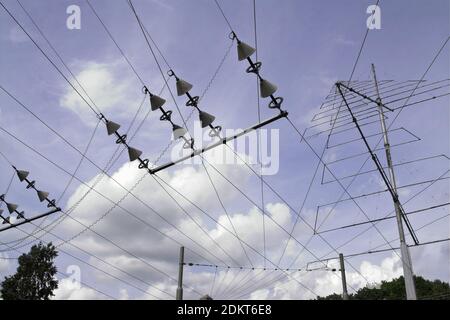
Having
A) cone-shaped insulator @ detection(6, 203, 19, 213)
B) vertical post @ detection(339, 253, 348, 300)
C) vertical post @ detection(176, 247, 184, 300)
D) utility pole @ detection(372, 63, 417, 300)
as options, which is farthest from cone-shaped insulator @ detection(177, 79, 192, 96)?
vertical post @ detection(339, 253, 348, 300)

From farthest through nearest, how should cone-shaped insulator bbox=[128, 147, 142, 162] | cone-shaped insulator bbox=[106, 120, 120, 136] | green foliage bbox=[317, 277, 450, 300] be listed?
green foliage bbox=[317, 277, 450, 300] < cone-shaped insulator bbox=[128, 147, 142, 162] < cone-shaped insulator bbox=[106, 120, 120, 136]

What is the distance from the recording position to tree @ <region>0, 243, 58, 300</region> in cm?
5088

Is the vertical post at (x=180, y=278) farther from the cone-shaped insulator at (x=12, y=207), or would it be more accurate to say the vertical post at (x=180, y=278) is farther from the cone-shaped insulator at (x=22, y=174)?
the cone-shaped insulator at (x=22, y=174)

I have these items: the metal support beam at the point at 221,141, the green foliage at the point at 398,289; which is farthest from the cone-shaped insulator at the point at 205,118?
the green foliage at the point at 398,289

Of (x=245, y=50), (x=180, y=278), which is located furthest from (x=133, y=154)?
(x=180, y=278)

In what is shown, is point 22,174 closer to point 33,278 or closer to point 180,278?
point 180,278

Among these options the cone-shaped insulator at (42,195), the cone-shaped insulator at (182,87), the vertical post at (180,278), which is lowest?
the vertical post at (180,278)

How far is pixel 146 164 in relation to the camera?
11.9m

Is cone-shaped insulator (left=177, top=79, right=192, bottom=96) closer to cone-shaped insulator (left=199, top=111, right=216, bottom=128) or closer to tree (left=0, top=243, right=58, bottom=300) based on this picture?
cone-shaped insulator (left=199, top=111, right=216, bottom=128)

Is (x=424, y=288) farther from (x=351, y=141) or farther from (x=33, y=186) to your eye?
(x=33, y=186)

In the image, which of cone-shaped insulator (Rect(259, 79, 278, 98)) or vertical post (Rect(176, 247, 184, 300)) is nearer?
cone-shaped insulator (Rect(259, 79, 278, 98))

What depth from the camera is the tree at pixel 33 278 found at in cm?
5088

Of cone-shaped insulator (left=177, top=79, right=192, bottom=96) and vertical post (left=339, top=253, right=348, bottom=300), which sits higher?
cone-shaped insulator (left=177, top=79, right=192, bottom=96)
